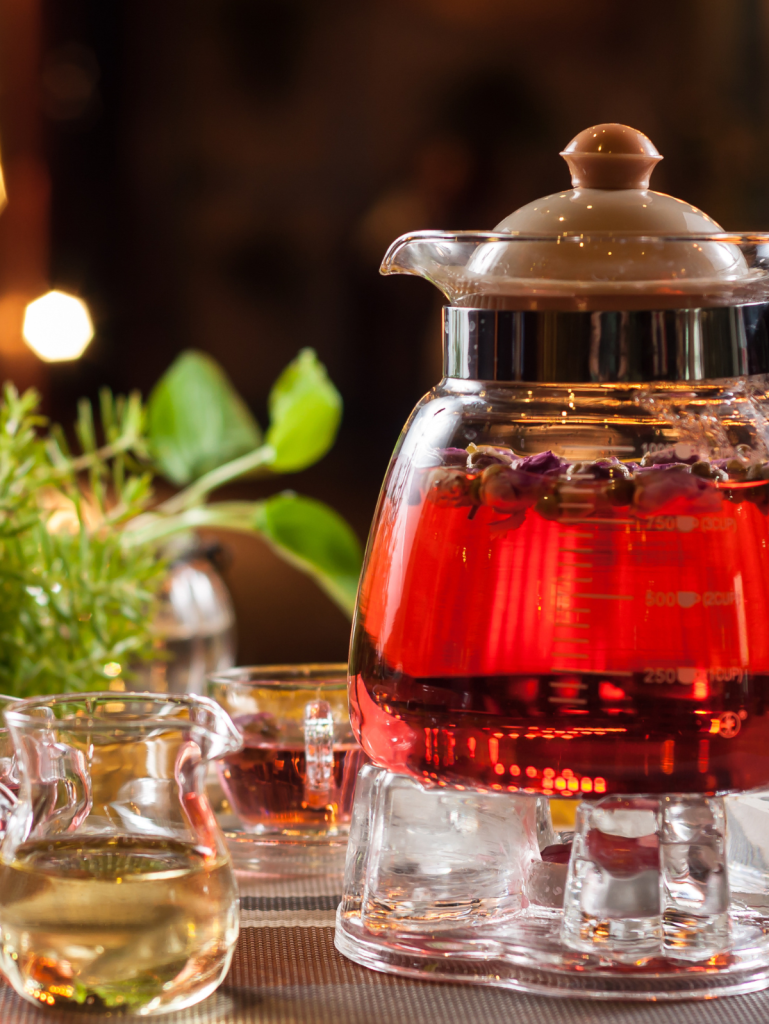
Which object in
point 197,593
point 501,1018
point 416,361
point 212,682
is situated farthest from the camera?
point 416,361

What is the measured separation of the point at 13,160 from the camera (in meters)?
2.26

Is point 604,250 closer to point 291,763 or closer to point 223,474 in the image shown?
point 291,763

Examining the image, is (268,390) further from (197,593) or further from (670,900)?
(670,900)

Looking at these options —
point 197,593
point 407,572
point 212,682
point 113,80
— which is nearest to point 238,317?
point 113,80

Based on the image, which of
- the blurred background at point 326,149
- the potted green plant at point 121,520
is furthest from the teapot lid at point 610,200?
the blurred background at point 326,149

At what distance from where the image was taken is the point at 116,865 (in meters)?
0.42

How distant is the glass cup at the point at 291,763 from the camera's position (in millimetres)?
599

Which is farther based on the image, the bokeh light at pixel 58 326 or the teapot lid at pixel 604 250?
the bokeh light at pixel 58 326

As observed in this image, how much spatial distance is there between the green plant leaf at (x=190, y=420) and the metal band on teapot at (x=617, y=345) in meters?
0.68

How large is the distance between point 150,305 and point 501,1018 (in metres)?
2.00

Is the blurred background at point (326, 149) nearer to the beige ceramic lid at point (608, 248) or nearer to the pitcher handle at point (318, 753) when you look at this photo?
the pitcher handle at point (318, 753)

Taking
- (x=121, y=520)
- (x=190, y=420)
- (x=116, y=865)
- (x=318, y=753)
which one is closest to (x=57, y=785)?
(x=116, y=865)

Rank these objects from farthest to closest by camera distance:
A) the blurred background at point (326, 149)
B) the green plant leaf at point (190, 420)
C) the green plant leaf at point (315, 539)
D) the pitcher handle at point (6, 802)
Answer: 1. the blurred background at point (326, 149)
2. the green plant leaf at point (190, 420)
3. the green plant leaf at point (315, 539)
4. the pitcher handle at point (6, 802)

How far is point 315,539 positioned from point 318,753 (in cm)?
39
